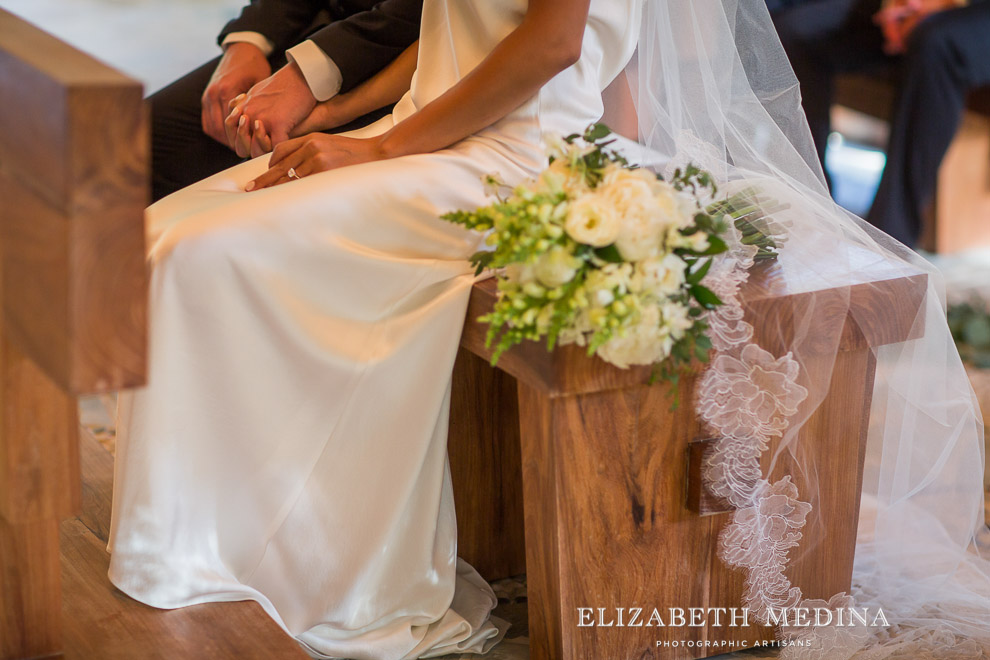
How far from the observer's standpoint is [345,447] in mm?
1530

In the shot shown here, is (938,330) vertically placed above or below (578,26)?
below

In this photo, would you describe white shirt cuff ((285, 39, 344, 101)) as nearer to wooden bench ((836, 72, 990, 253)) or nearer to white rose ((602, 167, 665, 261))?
white rose ((602, 167, 665, 261))

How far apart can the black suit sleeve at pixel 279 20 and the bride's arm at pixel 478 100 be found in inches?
21.5

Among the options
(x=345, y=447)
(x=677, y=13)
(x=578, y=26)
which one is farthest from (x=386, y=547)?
(x=677, y=13)

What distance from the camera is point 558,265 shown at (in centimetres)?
124

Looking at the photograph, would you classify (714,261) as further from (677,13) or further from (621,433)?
(677,13)

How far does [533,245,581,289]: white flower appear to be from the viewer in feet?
4.08

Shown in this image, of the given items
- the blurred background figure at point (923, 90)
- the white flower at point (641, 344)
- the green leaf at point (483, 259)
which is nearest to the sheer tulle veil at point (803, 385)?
the white flower at point (641, 344)

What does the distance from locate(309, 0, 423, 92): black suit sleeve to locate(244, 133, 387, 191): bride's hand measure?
31cm

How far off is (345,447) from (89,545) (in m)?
0.42

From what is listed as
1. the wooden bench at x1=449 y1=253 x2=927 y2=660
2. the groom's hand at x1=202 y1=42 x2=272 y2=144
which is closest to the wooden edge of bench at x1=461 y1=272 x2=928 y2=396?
the wooden bench at x1=449 y1=253 x2=927 y2=660

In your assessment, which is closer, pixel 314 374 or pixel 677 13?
pixel 314 374

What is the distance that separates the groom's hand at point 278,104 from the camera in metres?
1.90

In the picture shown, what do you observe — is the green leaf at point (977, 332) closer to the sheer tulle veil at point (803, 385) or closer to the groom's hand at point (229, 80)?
the sheer tulle veil at point (803, 385)
